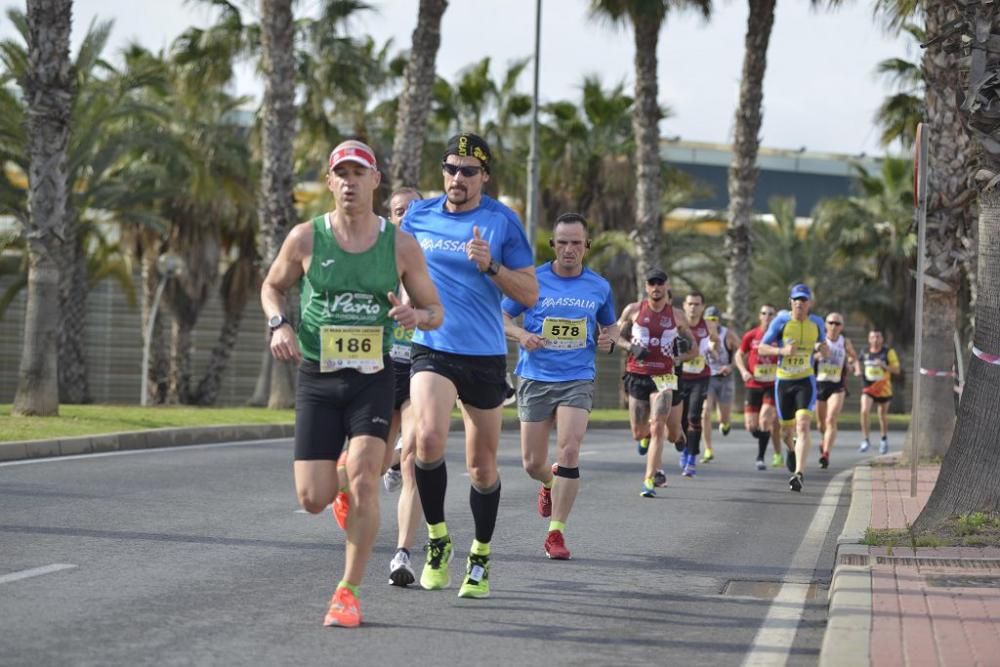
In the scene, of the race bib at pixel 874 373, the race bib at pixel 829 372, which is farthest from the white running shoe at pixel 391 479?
the race bib at pixel 874 373

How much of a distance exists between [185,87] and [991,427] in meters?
29.9

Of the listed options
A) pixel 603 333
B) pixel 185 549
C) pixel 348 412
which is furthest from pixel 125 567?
pixel 603 333

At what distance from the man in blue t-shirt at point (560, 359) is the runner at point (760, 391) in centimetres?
870

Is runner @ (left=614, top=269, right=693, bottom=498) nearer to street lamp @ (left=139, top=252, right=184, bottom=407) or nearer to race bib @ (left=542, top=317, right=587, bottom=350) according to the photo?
race bib @ (left=542, top=317, right=587, bottom=350)

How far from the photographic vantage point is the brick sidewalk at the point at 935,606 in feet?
21.9

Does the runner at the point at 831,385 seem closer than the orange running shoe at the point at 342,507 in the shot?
No

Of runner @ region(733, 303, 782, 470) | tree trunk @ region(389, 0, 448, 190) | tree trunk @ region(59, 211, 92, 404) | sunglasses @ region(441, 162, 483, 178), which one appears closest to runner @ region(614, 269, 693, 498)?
runner @ region(733, 303, 782, 470)

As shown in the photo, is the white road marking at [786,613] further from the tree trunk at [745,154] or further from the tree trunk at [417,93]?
the tree trunk at [745,154]

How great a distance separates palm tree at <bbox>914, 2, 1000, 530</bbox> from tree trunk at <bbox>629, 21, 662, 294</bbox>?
73.6 ft

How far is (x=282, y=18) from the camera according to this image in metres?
27.9

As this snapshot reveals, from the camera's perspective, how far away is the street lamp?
125 feet

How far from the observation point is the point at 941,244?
19516 millimetres

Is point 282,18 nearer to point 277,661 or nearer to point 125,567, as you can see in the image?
point 125,567

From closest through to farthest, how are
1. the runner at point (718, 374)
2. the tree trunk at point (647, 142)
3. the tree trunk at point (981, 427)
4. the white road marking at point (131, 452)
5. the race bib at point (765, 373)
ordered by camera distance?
the tree trunk at point (981, 427)
the white road marking at point (131, 452)
the race bib at point (765, 373)
the runner at point (718, 374)
the tree trunk at point (647, 142)
